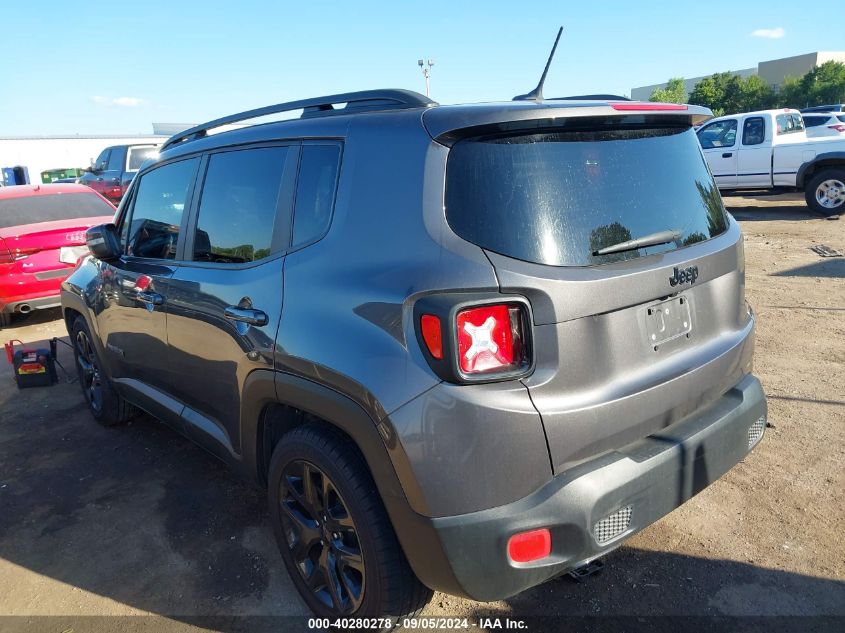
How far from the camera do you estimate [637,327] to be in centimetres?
210

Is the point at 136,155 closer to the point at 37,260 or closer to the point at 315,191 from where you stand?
the point at 37,260

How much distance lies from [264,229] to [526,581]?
64.6 inches

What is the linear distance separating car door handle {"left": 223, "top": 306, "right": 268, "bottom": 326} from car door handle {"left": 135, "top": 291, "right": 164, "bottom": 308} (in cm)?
76

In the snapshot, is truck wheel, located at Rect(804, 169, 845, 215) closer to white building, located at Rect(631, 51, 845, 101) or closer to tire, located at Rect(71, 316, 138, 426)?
tire, located at Rect(71, 316, 138, 426)

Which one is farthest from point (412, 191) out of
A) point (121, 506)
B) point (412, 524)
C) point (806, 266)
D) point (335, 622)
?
point (806, 266)

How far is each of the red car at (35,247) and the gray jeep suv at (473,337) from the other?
489 centimetres

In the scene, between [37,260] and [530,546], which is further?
[37,260]

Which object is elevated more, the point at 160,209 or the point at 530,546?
the point at 160,209

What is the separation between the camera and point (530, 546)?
6.24 feet

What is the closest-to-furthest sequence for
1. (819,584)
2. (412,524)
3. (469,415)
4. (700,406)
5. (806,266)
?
(469,415) → (412,524) → (700,406) → (819,584) → (806,266)

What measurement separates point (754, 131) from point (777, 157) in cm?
92

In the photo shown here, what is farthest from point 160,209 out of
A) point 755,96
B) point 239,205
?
point 755,96

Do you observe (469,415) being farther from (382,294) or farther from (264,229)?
(264,229)

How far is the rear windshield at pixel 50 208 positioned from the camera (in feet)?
23.8
